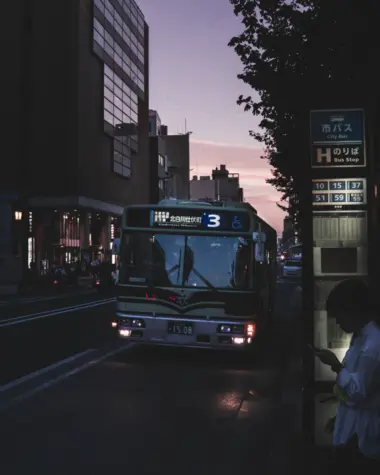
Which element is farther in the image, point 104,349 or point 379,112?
point 104,349

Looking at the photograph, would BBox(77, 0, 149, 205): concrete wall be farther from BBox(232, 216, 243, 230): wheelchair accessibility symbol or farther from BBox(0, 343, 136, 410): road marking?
BBox(232, 216, 243, 230): wheelchair accessibility symbol

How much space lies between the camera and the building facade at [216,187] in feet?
460

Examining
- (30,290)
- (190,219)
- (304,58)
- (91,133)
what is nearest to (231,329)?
(190,219)

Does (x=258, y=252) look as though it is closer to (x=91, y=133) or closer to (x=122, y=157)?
(x=91, y=133)

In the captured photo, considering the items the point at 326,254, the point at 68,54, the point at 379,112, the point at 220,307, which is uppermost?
the point at 68,54

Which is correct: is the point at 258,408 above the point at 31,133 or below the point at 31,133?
below

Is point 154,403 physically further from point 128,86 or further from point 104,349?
point 128,86

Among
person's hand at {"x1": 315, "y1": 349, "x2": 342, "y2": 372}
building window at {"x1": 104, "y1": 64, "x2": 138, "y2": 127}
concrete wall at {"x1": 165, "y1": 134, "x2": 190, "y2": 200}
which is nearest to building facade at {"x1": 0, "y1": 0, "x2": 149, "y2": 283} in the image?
building window at {"x1": 104, "y1": 64, "x2": 138, "y2": 127}

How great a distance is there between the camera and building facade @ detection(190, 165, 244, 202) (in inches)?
5522

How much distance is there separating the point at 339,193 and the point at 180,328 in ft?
19.8

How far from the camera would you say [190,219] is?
11.1 metres

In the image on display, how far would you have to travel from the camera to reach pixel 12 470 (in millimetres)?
5293

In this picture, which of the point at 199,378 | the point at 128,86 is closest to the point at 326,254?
the point at 199,378

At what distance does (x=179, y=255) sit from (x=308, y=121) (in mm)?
6055
